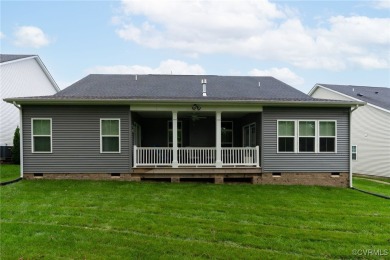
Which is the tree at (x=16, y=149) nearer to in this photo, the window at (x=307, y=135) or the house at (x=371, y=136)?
the window at (x=307, y=135)

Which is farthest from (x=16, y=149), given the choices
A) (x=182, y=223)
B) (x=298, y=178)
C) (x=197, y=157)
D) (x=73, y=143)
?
(x=298, y=178)

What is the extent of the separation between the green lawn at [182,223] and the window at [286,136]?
96.7 inches

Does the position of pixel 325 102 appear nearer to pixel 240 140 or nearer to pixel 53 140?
pixel 240 140

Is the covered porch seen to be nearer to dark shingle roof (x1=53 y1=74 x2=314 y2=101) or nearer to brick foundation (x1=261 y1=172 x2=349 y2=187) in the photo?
brick foundation (x1=261 y1=172 x2=349 y2=187)

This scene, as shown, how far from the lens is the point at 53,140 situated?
1182cm

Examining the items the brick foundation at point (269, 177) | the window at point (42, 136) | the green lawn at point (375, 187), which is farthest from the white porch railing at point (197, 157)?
the green lawn at point (375, 187)

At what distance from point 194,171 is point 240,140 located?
456 centimetres

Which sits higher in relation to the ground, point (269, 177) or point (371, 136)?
point (371, 136)

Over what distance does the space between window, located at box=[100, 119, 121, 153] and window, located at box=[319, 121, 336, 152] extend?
7.94 m

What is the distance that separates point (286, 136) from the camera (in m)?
12.4

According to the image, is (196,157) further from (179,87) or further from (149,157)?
(179,87)

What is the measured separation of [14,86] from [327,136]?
1849 cm

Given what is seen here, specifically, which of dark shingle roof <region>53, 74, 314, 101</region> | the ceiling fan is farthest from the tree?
the ceiling fan

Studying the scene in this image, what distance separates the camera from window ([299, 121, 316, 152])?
12445 mm
